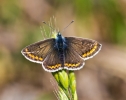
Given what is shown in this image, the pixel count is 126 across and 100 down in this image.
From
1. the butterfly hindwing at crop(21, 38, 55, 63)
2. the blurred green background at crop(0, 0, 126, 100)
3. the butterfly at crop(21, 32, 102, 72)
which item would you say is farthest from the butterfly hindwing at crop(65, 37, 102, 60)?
the blurred green background at crop(0, 0, 126, 100)

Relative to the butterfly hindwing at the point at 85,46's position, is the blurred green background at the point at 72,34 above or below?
below

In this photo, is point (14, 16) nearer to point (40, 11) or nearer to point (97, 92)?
point (40, 11)

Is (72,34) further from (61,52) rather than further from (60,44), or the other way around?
(61,52)

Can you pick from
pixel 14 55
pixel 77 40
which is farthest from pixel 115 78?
pixel 77 40

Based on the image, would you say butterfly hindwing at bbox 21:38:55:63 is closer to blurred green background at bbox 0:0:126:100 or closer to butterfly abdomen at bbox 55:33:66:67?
butterfly abdomen at bbox 55:33:66:67

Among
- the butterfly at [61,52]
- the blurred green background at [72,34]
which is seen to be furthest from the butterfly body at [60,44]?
the blurred green background at [72,34]

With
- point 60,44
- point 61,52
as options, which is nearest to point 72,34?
point 60,44

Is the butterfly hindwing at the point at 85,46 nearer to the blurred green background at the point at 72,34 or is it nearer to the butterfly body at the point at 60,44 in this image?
the butterfly body at the point at 60,44

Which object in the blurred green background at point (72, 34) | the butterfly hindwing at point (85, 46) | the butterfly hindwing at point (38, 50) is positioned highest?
the butterfly hindwing at point (38, 50)
